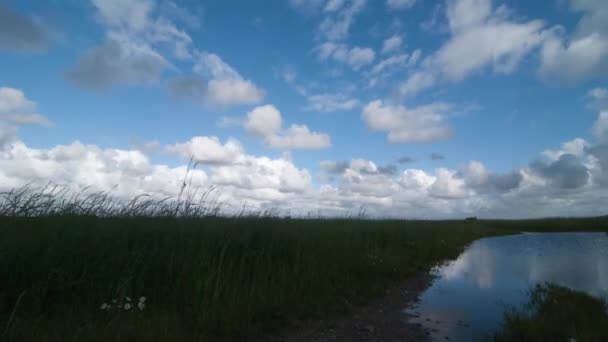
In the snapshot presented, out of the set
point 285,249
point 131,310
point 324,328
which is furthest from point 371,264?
point 131,310

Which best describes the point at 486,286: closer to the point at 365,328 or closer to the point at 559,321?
the point at 559,321

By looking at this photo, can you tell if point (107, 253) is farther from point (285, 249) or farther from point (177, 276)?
point (285, 249)

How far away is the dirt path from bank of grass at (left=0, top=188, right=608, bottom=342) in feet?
1.03

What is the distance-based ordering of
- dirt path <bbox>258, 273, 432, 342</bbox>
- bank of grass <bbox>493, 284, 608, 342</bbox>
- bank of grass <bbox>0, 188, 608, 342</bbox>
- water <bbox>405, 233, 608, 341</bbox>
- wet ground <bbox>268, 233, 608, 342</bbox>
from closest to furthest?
bank of grass <bbox>0, 188, 608, 342</bbox> → bank of grass <bbox>493, 284, 608, 342</bbox> → dirt path <bbox>258, 273, 432, 342</bbox> → wet ground <bbox>268, 233, 608, 342</bbox> → water <bbox>405, 233, 608, 341</bbox>

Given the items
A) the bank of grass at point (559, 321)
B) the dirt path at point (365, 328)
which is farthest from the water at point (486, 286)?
the bank of grass at point (559, 321)

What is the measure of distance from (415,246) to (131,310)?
482 inches

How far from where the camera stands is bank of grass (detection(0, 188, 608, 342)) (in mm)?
4352

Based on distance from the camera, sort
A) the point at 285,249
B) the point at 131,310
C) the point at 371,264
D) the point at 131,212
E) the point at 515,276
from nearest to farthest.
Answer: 1. the point at 131,310
2. the point at 285,249
3. the point at 131,212
4. the point at 371,264
5. the point at 515,276

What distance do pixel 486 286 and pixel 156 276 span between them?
918 cm

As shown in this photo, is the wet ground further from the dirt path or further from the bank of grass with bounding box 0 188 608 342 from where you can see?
the bank of grass with bounding box 0 188 608 342

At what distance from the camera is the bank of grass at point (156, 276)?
435 centimetres

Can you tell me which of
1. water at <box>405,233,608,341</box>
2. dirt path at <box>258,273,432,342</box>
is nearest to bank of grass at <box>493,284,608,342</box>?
Result: water at <box>405,233,608,341</box>

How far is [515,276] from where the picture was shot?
436 inches

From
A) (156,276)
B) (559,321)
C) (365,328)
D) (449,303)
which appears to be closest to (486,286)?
(449,303)
